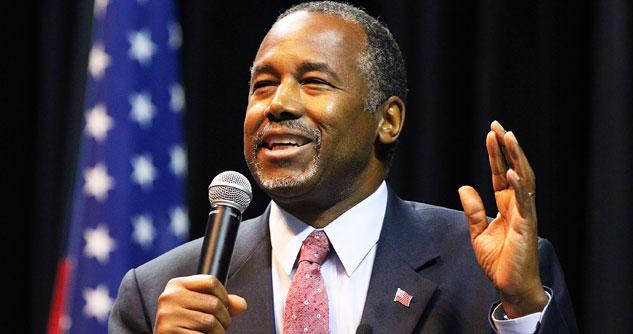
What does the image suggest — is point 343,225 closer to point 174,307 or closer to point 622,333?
point 174,307

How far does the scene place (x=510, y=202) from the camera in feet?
6.01

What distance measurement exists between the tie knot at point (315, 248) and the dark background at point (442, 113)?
103 centimetres

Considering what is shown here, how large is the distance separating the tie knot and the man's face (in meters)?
0.10

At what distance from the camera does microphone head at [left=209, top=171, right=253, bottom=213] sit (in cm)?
167

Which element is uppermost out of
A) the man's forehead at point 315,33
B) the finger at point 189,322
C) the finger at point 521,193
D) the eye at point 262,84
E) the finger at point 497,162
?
the man's forehead at point 315,33

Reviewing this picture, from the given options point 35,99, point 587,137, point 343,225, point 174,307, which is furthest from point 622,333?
point 35,99

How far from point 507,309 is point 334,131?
→ 0.63 metres

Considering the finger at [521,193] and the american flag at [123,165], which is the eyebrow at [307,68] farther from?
the american flag at [123,165]

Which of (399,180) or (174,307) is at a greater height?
(399,180)

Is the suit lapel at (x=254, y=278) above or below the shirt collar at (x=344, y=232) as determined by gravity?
below

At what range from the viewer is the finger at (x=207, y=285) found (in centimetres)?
154

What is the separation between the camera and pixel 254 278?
219cm

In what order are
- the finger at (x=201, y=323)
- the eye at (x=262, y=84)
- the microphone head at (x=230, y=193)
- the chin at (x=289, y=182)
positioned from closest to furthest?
1. the finger at (x=201, y=323)
2. the microphone head at (x=230, y=193)
3. the chin at (x=289, y=182)
4. the eye at (x=262, y=84)

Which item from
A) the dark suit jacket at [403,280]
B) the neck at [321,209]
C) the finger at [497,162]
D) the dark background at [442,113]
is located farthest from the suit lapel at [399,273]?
the dark background at [442,113]
